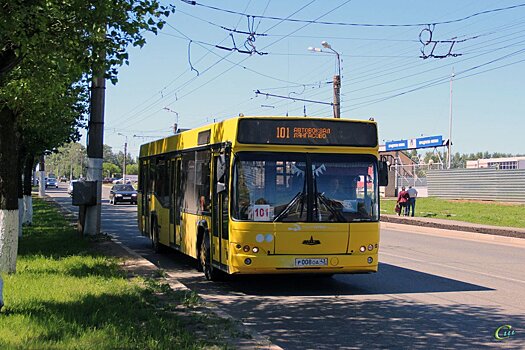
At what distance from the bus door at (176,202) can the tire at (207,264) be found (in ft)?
6.72

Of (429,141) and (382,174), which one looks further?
(429,141)

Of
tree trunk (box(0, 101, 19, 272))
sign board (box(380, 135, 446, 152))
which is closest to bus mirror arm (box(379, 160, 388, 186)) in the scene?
tree trunk (box(0, 101, 19, 272))

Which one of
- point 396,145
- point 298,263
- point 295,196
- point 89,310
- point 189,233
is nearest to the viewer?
point 89,310

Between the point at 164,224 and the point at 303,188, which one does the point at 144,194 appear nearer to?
the point at 164,224

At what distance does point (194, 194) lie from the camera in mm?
12695

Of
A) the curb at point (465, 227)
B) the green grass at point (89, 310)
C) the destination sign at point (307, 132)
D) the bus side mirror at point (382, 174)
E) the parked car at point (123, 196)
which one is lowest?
the green grass at point (89, 310)

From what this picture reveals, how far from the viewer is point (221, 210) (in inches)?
422

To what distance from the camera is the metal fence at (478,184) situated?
45312 mm

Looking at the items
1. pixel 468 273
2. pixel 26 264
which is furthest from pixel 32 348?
pixel 468 273

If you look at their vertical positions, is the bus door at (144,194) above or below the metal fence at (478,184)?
below

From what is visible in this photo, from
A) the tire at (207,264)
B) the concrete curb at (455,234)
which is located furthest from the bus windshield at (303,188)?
the concrete curb at (455,234)

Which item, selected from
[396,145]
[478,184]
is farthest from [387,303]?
[396,145]

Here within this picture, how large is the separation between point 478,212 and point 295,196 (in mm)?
29827

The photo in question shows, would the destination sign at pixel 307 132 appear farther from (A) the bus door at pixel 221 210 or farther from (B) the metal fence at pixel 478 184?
(B) the metal fence at pixel 478 184
